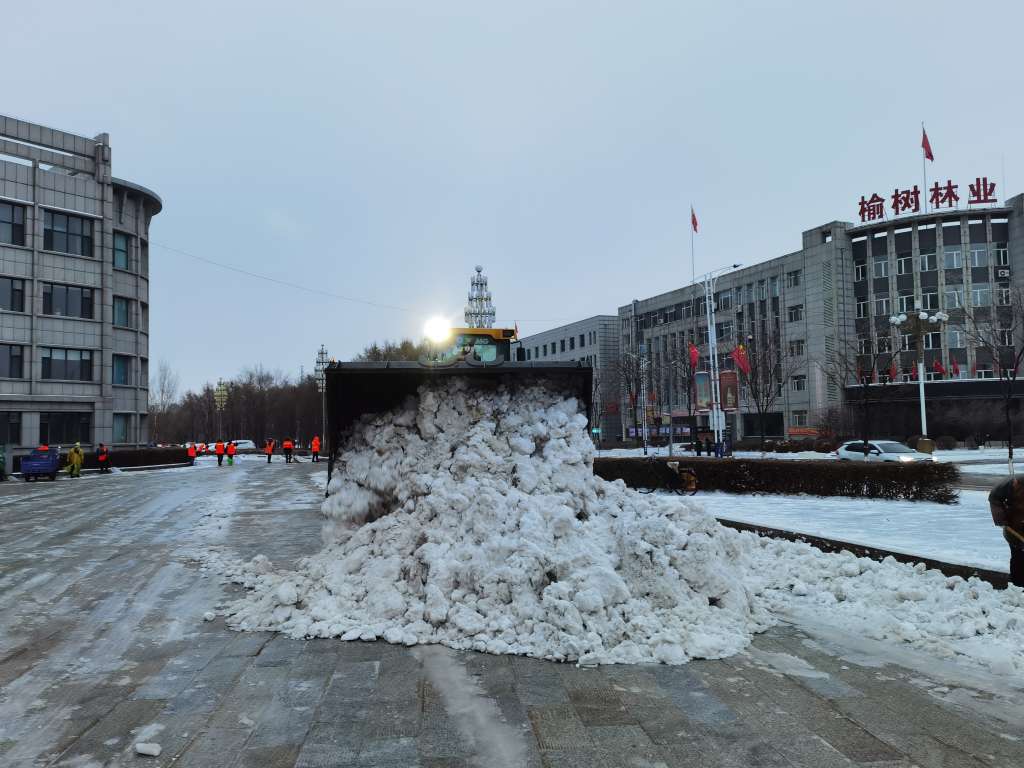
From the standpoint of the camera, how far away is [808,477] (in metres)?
16.0

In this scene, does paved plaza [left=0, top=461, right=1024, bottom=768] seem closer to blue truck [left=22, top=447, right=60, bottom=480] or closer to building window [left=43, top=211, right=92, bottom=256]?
blue truck [left=22, top=447, right=60, bottom=480]

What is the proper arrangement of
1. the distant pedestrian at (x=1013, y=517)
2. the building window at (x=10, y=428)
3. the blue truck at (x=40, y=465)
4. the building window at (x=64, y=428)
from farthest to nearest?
the building window at (x=64, y=428), the building window at (x=10, y=428), the blue truck at (x=40, y=465), the distant pedestrian at (x=1013, y=517)

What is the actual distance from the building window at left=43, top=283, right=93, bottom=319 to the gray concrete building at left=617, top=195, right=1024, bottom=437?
119 ft

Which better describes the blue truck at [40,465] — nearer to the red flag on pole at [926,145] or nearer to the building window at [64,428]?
the building window at [64,428]

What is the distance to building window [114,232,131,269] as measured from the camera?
4191cm

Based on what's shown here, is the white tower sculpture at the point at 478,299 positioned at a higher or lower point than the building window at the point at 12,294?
higher

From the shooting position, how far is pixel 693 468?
18.0 m

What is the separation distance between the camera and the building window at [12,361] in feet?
121

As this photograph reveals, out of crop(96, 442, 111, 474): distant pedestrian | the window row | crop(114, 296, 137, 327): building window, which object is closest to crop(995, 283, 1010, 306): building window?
the window row

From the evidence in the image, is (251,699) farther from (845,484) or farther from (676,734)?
(845,484)

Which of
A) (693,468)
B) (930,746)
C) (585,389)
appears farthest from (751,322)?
(930,746)

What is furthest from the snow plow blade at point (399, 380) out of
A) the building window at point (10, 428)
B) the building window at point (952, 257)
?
the building window at point (952, 257)

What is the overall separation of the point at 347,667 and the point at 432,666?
60 centimetres

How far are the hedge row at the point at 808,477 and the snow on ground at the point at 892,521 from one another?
286mm
